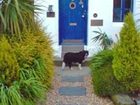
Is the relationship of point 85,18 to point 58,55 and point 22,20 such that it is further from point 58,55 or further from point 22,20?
point 22,20

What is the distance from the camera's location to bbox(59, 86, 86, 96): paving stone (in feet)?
30.7

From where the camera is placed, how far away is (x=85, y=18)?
1325 cm

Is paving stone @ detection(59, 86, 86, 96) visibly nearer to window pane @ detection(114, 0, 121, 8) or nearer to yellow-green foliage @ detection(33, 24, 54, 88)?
yellow-green foliage @ detection(33, 24, 54, 88)

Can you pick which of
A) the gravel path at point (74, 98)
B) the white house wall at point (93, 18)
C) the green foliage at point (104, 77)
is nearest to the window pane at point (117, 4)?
the white house wall at point (93, 18)

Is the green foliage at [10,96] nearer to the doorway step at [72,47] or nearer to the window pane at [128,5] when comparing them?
the doorway step at [72,47]

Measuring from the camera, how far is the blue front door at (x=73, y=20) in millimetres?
13242

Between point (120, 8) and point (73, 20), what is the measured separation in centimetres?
145

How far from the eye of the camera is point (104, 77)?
9023 millimetres

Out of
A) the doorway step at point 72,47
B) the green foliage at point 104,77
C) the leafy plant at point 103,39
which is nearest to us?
the green foliage at point 104,77

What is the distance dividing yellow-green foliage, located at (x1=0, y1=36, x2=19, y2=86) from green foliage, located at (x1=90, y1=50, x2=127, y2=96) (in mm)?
1989

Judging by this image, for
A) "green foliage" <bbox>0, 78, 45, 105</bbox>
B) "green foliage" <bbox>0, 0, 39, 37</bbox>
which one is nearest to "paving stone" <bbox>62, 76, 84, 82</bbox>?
"green foliage" <bbox>0, 0, 39, 37</bbox>

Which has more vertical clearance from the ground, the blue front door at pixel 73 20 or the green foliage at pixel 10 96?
the blue front door at pixel 73 20

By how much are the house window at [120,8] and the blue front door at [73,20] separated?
877mm

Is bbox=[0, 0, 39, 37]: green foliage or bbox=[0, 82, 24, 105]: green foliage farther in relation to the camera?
bbox=[0, 0, 39, 37]: green foliage
